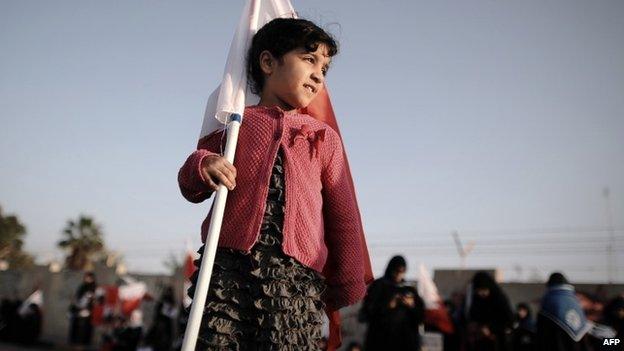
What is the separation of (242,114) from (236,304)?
687 millimetres

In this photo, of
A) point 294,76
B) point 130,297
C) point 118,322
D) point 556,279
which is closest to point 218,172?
point 294,76

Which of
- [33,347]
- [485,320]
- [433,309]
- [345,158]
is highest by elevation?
[345,158]

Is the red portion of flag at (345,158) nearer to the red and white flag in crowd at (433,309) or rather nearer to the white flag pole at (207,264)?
the white flag pole at (207,264)

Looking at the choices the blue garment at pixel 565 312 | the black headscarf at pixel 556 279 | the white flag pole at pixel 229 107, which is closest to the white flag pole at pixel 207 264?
the white flag pole at pixel 229 107

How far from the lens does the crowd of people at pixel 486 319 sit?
5.18 metres

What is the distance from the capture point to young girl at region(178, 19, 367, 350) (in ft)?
5.25

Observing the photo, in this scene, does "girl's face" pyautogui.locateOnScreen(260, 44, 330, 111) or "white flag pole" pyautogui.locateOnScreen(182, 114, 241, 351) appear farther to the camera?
"girl's face" pyautogui.locateOnScreen(260, 44, 330, 111)

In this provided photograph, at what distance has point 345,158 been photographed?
7.32ft

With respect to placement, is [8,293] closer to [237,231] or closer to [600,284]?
[600,284]

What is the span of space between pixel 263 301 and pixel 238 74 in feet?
2.96

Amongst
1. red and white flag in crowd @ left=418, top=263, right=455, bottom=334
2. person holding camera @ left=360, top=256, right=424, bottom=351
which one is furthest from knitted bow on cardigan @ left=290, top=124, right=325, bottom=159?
red and white flag in crowd @ left=418, top=263, right=455, bottom=334

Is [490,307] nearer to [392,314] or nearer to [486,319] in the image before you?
[486,319]

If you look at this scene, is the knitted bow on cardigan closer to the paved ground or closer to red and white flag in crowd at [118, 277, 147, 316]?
red and white flag in crowd at [118, 277, 147, 316]

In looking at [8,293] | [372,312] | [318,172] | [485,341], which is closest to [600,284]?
[485,341]
